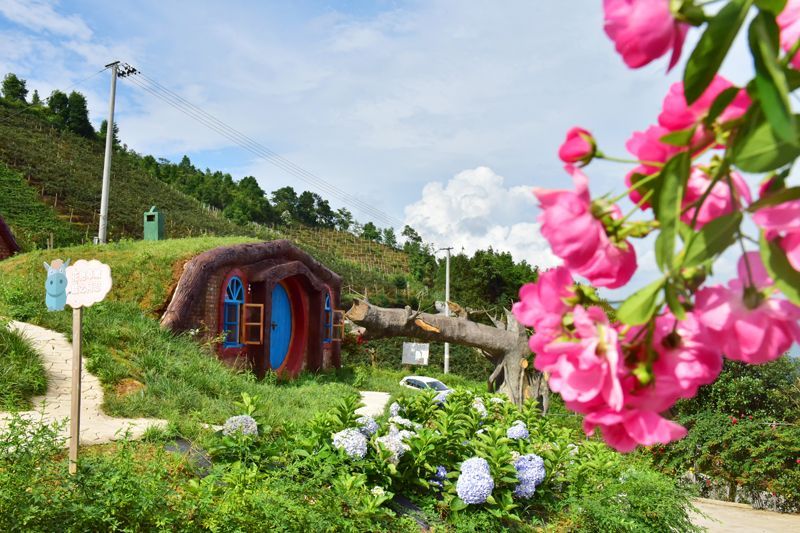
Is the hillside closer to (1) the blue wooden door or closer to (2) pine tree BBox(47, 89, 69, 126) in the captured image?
(2) pine tree BBox(47, 89, 69, 126)

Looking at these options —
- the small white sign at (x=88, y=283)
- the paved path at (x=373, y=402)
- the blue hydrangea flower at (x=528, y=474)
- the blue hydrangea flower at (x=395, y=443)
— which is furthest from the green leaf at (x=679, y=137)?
the paved path at (x=373, y=402)

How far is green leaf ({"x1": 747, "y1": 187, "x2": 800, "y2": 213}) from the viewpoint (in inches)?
24.8

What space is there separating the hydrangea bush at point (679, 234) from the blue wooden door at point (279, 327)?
12.2 metres

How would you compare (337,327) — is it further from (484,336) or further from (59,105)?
(59,105)

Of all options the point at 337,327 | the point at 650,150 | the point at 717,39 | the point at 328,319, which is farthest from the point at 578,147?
the point at 337,327

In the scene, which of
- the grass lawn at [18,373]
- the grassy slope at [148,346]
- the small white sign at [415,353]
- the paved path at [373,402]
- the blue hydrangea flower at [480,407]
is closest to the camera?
the grass lawn at [18,373]

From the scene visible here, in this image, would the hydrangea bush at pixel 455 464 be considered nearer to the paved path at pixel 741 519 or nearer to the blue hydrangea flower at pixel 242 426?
the blue hydrangea flower at pixel 242 426

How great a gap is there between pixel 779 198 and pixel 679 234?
0.35 ft

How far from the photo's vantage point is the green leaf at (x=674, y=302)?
65 centimetres

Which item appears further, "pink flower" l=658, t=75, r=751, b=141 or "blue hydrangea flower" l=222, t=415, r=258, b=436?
"blue hydrangea flower" l=222, t=415, r=258, b=436

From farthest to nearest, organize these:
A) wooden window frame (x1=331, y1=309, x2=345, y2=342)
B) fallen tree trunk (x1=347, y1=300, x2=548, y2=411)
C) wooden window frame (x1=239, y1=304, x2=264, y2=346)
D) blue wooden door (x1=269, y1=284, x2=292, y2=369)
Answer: wooden window frame (x1=331, y1=309, x2=345, y2=342)
blue wooden door (x1=269, y1=284, x2=292, y2=369)
wooden window frame (x1=239, y1=304, x2=264, y2=346)
fallen tree trunk (x1=347, y1=300, x2=548, y2=411)

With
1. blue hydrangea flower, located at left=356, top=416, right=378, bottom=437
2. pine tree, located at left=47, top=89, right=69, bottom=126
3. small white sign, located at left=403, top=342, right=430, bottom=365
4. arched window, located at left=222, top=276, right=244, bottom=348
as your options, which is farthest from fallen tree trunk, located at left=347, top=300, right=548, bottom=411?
pine tree, located at left=47, top=89, right=69, bottom=126

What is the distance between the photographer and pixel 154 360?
822 cm

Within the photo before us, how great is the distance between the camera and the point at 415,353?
21.0 meters
